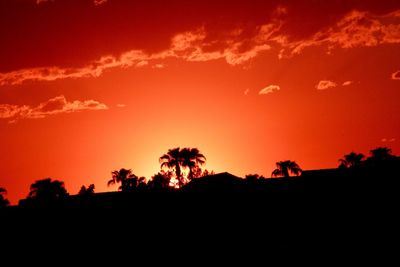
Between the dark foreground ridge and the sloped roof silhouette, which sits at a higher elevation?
the sloped roof silhouette

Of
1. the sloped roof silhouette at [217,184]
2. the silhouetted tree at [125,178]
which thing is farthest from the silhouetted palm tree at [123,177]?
the sloped roof silhouette at [217,184]

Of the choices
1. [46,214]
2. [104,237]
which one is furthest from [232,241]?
[46,214]

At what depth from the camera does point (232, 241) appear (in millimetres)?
15641

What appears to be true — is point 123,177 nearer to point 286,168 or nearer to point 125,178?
point 125,178

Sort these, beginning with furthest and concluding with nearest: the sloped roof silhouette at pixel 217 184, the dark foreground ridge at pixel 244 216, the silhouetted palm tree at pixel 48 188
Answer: the silhouetted palm tree at pixel 48 188, the sloped roof silhouette at pixel 217 184, the dark foreground ridge at pixel 244 216

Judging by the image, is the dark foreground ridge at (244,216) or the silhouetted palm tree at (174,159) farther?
the silhouetted palm tree at (174,159)

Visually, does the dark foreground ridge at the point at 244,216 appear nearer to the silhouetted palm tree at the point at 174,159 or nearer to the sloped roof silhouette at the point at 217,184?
the sloped roof silhouette at the point at 217,184

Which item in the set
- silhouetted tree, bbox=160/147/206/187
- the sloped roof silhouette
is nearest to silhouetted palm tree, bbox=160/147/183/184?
silhouetted tree, bbox=160/147/206/187

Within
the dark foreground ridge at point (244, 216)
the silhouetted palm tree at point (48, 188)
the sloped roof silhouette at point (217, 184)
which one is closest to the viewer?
the dark foreground ridge at point (244, 216)

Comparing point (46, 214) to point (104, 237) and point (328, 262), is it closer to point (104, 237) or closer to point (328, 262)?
point (104, 237)

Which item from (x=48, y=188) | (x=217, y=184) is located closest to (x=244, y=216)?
(x=217, y=184)

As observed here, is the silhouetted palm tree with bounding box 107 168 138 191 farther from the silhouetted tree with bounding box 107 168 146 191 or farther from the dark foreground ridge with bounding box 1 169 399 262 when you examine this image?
the dark foreground ridge with bounding box 1 169 399 262

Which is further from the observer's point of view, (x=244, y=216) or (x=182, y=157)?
(x=182, y=157)

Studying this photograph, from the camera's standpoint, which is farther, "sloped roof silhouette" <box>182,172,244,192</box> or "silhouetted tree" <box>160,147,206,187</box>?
"silhouetted tree" <box>160,147,206,187</box>
